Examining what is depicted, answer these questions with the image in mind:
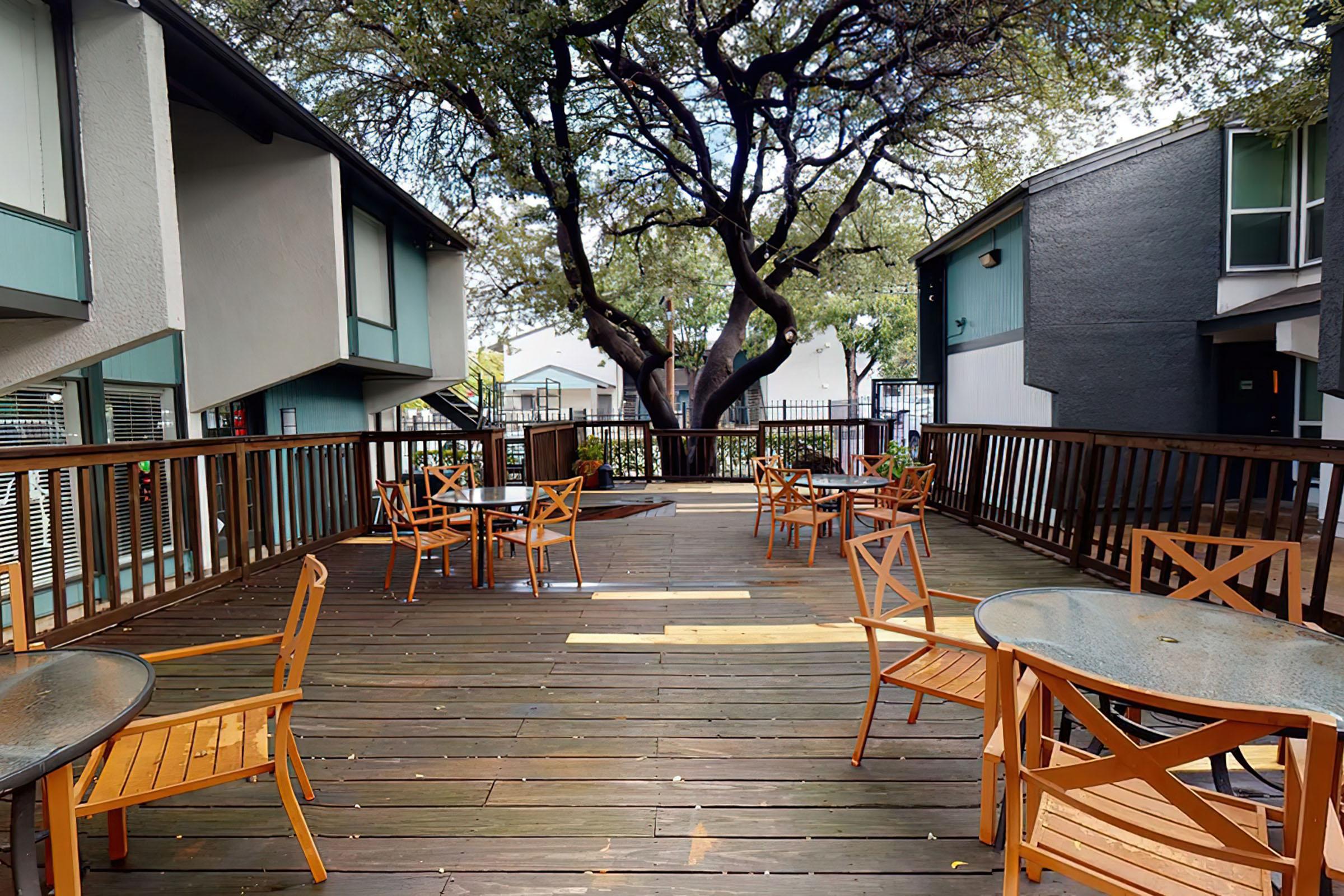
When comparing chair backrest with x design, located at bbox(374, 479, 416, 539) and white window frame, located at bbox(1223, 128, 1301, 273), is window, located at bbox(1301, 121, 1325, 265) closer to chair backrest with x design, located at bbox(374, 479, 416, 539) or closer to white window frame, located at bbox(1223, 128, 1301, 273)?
white window frame, located at bbox(1223, 128, 1301, 273)

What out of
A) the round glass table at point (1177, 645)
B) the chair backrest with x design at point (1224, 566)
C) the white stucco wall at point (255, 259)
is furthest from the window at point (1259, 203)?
the white stucco wall at point (255, 259)

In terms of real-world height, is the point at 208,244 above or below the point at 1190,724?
above

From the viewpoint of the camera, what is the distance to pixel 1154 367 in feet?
27.1

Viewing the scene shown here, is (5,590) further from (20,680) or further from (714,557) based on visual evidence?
(714,557)

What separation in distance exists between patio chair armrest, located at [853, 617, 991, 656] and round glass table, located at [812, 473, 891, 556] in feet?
10.3

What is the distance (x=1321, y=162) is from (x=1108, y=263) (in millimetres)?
2198

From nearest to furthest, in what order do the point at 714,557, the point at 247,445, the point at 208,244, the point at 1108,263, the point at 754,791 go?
1. the point at 754,791
2. the point at 247,445
3. the point at 714,557
4. the point at 208,244
5. the point at 1108,263

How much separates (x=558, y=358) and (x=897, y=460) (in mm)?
20831

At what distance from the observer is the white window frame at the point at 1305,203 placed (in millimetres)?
7617

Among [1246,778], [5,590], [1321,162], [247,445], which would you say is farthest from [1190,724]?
[1321,162]

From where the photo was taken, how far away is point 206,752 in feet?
6.18

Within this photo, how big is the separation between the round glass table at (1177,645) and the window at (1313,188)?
8.13m

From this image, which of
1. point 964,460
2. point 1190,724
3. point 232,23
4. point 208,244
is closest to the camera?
point 1190,724

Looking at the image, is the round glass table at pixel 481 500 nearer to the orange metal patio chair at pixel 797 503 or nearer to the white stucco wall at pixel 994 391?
the orange metal patio chair at pixel 797 503
